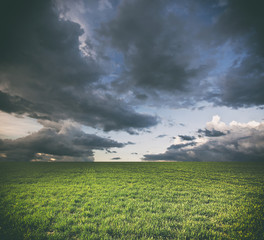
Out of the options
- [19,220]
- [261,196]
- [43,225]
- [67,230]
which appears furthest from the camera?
[261,196]

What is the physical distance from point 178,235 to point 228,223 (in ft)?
9.26

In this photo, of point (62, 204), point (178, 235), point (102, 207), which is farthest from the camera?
point (62, 204)

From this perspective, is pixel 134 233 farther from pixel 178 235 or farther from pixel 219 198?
pixel 219 198

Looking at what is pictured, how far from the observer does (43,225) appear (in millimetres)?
6223

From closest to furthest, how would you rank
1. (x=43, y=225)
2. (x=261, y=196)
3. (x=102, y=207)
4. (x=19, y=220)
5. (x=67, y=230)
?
(x=67, y=230) → (x=43, y=225) → (x=19, y=220) → (x=102, y=207) → (x=261, y=196)

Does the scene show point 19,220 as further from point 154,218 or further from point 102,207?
point 154,218

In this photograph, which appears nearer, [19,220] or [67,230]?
[67,230]

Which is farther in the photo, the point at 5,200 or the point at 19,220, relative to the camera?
the point at 5,200

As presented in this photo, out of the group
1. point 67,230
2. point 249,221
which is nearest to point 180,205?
point 249,221

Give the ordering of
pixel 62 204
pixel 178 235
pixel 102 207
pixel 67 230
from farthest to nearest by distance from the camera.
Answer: pixel 62 204, pixel 102 207, pixel 67 230, pixel 178 235

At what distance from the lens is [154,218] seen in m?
6.80

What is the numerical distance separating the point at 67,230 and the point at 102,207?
2.60m

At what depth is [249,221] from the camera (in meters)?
6.70

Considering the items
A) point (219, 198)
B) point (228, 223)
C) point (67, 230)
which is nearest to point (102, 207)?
point (67, 230)
